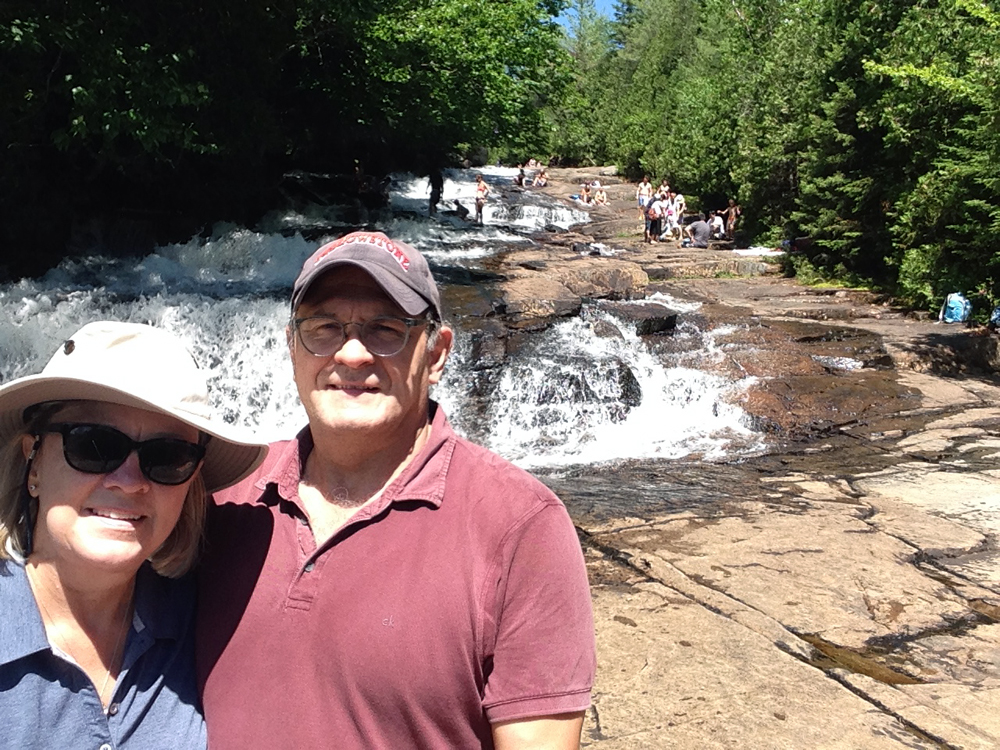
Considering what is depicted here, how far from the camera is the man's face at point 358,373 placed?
5.97 feet

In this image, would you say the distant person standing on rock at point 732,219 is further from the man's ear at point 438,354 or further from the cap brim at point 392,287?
the cap brim at point 392,287

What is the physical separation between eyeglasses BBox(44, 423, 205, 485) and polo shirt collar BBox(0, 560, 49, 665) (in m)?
0.23

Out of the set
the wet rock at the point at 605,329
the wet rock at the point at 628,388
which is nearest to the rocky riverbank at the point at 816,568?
the wet rock at the point at 605,329

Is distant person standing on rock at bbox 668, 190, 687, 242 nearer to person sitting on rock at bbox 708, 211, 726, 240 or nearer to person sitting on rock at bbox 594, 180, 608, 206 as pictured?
person sitting on rock at bbox 708, 211, 726, 240

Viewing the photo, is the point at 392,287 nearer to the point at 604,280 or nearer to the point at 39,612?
the point at 39,612

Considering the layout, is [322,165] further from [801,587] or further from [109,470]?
[109,470]

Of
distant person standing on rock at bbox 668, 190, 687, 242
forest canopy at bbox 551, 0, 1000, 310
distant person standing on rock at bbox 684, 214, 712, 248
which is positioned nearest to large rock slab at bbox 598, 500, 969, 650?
forest canopy at bbox 551, 0, 1000, 310

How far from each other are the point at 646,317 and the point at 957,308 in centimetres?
510

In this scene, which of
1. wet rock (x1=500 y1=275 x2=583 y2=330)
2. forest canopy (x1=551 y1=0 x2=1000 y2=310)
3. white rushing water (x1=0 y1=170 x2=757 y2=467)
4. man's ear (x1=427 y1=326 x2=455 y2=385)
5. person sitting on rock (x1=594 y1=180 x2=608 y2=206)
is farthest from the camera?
person sitting on rock (x1=594 y1=180 x2=608 y2=206)

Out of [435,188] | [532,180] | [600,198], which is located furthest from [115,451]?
[532,180]

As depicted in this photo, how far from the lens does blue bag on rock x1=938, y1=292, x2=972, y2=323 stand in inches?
A: 531

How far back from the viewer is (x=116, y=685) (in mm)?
1652

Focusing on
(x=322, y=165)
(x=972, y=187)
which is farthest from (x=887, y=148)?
(x=322, y=165)

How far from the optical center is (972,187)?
13.0 m
